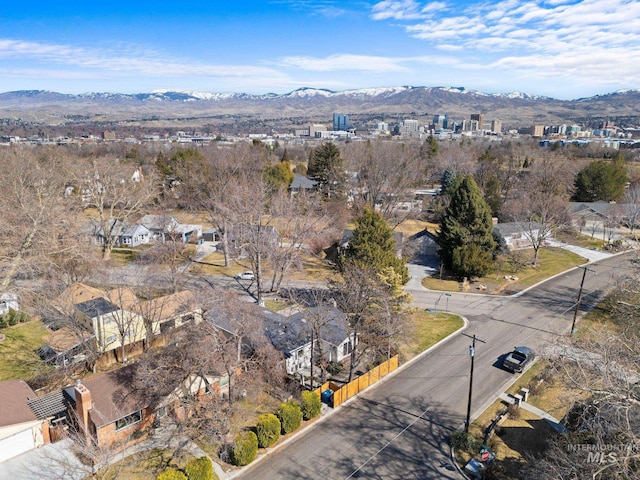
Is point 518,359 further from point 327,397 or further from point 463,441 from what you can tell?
point 327,397

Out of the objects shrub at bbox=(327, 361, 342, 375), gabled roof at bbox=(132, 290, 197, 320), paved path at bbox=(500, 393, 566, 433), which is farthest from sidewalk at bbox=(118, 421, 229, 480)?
paved path at bbox=(500, 393, 566, 433)

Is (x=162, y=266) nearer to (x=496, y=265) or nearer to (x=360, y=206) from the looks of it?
(x=360, y=206)

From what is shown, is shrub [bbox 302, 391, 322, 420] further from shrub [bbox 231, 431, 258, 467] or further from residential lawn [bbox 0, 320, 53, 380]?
residential lawn [bbox 0, 320, 53, 380]

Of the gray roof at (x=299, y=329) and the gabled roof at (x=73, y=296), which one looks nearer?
the gray roof at (x=299, y=329)

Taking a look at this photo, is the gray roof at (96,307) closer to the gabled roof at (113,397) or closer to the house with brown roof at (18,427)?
the gabled roof at (113,397)

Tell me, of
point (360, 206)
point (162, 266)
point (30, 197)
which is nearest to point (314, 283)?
point (162, 266)

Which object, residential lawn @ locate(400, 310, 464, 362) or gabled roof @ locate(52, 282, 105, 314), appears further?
residential lawn @ locate(400, 310, 464, 362)

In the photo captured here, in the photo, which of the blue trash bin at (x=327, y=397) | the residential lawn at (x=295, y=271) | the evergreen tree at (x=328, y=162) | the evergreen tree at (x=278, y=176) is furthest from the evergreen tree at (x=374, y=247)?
the evergreen tree at (x=328, y=162)
